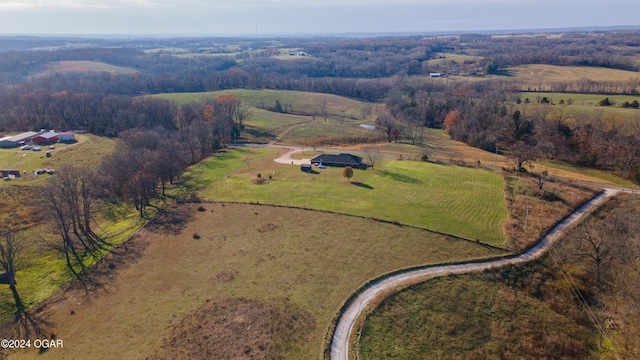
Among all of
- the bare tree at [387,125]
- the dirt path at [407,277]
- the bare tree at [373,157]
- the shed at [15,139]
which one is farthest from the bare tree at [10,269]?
the bare tree at [387,125]

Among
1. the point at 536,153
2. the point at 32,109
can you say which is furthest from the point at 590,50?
the point at 32,109

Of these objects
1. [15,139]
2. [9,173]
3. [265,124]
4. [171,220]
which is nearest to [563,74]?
[265,124]

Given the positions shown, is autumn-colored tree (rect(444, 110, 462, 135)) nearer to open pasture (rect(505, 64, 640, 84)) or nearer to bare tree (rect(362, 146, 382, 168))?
bare tree (rect(362, 146, 382, 168))

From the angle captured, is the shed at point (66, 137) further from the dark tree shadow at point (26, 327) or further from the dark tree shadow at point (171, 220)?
the dark tree shadow at point (26, 327)

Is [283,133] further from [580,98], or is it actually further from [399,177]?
[580,98]

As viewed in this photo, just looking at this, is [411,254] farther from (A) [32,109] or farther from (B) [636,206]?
(A) [32,109]

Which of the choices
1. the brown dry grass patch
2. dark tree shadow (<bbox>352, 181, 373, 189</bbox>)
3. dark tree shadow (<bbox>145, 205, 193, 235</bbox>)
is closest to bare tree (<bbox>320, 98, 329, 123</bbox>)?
dark tree shadow (<bbox>352, 181, 373, 189</bbox>)
